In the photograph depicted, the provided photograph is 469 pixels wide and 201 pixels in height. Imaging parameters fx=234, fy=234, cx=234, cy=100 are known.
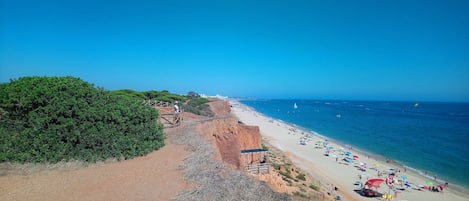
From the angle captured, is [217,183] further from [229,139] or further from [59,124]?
[229,139]

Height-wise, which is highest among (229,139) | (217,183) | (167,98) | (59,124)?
(167,98)

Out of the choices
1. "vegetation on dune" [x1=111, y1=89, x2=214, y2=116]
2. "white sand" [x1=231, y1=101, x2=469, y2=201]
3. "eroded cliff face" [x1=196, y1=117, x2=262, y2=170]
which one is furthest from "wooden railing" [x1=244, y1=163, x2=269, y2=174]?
"vegetation on dune" [x1=111, y1=89, x2=214, y2=116]

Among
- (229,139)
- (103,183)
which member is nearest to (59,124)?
(103,183)

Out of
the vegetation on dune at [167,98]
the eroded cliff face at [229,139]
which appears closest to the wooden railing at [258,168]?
the eroded cliff face at [229,139]

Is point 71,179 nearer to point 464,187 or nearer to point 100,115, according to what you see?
point 100,115


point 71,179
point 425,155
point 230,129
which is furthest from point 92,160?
point 425,155

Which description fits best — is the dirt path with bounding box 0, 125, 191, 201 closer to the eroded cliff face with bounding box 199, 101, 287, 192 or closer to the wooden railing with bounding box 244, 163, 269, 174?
the eroded cliff face with bounding box 199, 101, 287, 192
